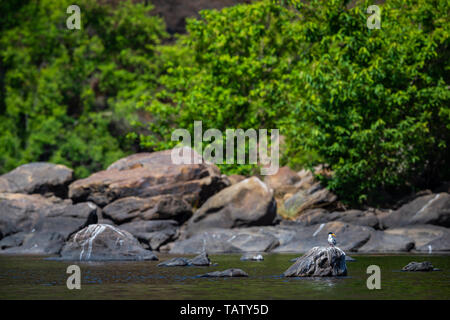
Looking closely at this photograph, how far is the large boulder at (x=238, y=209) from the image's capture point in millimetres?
26719

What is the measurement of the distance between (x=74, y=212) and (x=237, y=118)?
1538 centimetres

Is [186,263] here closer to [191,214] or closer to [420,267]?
[420,267]

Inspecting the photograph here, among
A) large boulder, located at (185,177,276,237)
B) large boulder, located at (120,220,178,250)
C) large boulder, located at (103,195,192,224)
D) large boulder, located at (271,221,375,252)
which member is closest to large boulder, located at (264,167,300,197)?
large boulder, located at (185,177,276,237)

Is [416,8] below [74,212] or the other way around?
the other way around

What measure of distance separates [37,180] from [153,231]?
774 centimetres

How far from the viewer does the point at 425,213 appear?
26.4 meters

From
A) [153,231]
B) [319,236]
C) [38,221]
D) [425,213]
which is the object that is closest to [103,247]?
[153,231]

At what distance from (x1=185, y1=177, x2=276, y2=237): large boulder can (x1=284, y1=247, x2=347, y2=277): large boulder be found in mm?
12043

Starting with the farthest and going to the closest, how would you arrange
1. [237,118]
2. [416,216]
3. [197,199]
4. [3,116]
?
[3,116] < [237,118] < [197,199] < [416,216]

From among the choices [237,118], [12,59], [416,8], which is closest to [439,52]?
[416,8]

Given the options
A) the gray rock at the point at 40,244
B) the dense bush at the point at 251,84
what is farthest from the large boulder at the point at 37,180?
the dense bush at the point at 251,84

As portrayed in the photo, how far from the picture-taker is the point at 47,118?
4525 centimetres
